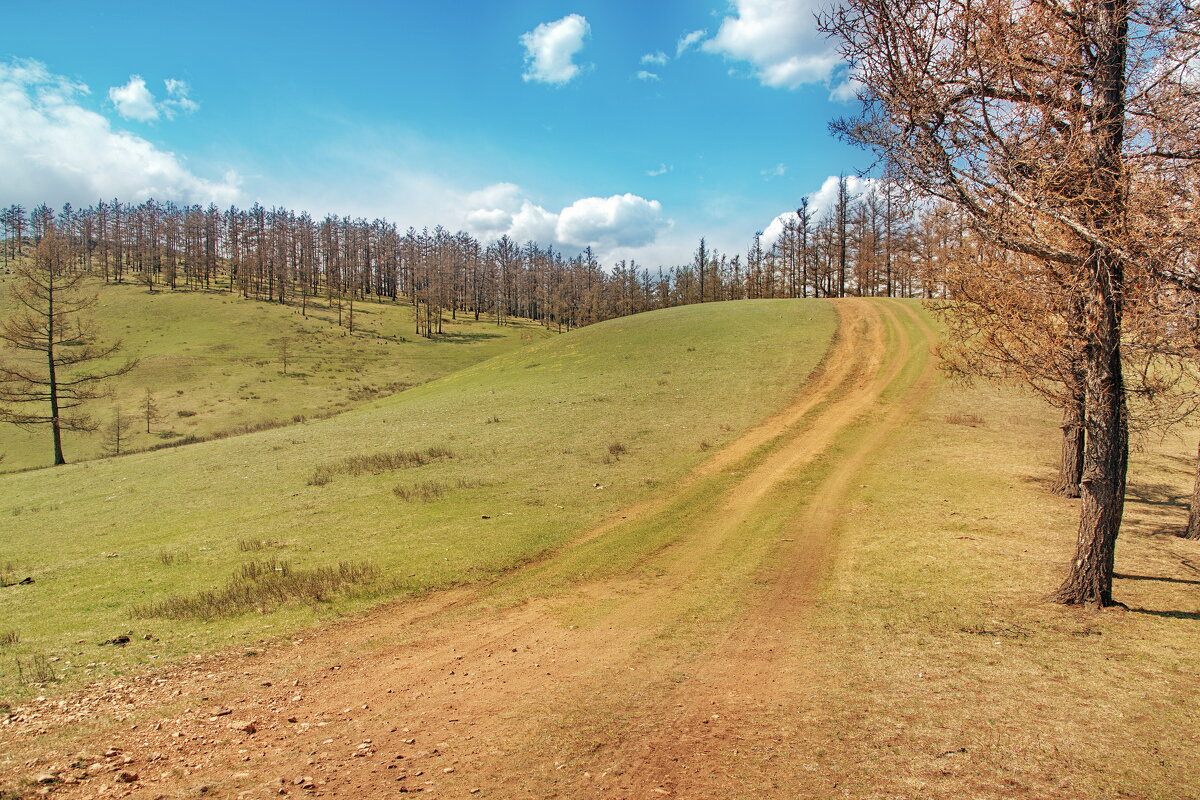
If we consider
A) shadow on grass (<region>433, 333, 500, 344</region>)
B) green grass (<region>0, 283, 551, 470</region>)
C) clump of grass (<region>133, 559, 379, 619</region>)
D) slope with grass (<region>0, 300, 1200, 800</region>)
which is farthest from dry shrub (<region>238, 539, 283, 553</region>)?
shadow on grass (<region>433, 333, 500, 344</region>)

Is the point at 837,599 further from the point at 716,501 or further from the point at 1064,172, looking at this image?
the point at 1064,172

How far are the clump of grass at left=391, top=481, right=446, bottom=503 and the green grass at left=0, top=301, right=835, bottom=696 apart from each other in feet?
0.45

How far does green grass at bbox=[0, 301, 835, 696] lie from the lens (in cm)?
981

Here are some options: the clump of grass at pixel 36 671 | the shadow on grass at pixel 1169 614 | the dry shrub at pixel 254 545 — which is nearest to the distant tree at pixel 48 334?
the dry shrub at pixel 254 545

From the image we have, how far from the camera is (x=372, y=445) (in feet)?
81.2

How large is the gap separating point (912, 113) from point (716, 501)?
1068 centimetres

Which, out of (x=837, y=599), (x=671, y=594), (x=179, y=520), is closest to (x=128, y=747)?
(x=671, y=594)

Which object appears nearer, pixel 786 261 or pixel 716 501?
pixel 716 501

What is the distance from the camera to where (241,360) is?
71.6m

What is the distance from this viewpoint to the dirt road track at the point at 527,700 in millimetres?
5242

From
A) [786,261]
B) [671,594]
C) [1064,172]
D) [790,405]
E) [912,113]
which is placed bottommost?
[671,594]

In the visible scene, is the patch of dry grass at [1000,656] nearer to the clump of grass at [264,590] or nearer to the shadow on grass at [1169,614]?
the shadow on grass at [1169,614]

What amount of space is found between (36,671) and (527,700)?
20.9ft

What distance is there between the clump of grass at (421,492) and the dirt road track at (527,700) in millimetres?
5603
